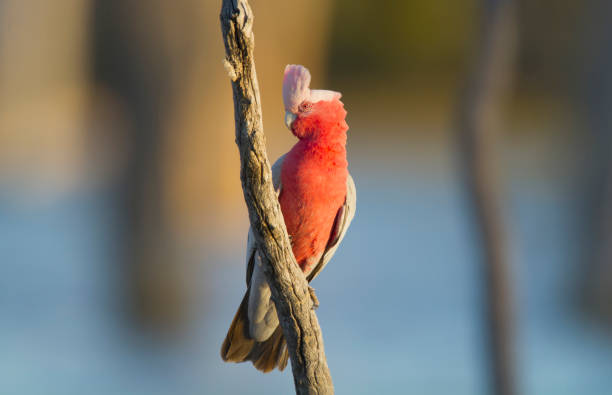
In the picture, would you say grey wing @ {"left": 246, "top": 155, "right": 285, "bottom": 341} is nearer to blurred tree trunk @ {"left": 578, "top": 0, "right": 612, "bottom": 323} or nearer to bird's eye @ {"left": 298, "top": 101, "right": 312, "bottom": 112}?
bird's eye @ {"left": 298, "top": 101, "right": 312, "bottom": 112}

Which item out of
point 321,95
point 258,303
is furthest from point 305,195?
point 258,303

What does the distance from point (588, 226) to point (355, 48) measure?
11195mm

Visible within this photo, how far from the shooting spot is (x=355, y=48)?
16516mm

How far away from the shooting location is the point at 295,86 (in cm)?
159

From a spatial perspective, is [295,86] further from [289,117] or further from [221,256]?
[221,256]

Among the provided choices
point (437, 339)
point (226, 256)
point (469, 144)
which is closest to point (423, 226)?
point (437, 339)

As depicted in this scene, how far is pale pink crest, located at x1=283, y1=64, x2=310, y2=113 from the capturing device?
1.55 m

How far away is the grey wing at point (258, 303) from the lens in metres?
2.02

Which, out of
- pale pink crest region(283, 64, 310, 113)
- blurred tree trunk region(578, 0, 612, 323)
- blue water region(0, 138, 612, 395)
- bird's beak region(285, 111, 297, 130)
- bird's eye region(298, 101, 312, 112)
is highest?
blurred tree trunk region(578, 0, 612, 323)

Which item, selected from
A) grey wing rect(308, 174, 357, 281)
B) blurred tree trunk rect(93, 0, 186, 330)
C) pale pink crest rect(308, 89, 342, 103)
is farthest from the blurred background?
pale pink crest rect(308, 89, 342, 103)

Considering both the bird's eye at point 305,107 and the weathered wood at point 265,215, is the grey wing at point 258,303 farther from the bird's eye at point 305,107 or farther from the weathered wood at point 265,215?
the bird's eye at point 305,107

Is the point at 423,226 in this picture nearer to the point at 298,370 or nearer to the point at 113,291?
the point at 113,291

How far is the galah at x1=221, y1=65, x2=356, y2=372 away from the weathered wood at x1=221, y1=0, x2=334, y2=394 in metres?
0.15

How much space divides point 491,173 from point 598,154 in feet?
10.3
